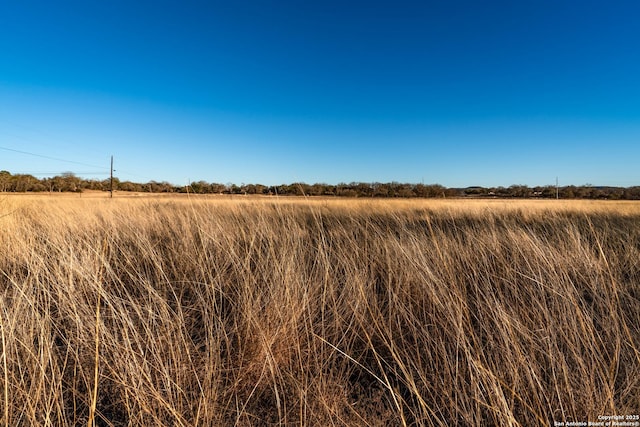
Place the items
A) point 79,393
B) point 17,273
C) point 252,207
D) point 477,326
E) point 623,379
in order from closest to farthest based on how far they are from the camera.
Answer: point 79,393 < point 623,379 < point 477,326 < point 17,273 < point 252,207

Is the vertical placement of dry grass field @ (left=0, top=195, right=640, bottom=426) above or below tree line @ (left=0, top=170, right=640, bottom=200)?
below

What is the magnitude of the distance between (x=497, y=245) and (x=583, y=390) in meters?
A: 2.12

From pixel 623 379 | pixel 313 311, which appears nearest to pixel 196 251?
pixel 313 311

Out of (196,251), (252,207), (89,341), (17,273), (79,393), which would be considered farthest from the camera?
(252,207)

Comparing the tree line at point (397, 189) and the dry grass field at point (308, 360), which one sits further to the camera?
the tree line at point (397, 189)

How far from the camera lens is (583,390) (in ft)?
3.57

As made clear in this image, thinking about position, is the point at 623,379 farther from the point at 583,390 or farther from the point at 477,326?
the point at 477,326

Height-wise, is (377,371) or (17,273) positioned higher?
(17,273)

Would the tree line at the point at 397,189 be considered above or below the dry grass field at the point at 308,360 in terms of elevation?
above

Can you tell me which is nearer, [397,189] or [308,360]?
[308,360]

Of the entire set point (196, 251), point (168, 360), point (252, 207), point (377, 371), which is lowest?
point (377, 371)

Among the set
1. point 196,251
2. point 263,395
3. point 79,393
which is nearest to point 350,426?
point 263,395

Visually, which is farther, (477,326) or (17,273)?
(17,273)

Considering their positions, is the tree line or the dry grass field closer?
the dry grass field
